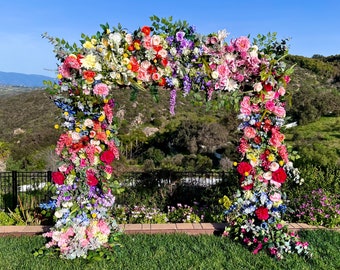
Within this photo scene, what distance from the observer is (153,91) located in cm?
456

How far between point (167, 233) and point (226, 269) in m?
1.42

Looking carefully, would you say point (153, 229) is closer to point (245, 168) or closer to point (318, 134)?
point (245, 168)

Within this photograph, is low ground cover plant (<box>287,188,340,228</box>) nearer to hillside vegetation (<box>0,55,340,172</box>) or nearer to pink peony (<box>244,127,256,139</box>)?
pink peony (<box>244,127,256,139</box>)

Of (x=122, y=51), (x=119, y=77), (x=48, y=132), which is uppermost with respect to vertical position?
(x=122, y=51)

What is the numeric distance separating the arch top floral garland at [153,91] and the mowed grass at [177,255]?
19 centimetres

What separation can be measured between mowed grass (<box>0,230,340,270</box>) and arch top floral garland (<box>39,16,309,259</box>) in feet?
0.63

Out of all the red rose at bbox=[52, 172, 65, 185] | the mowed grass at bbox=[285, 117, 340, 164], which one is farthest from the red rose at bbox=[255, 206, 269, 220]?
the mowed grass at bbox=[285, 117, 340, 164]

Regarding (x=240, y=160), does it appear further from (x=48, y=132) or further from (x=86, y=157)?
(x=48, y=132)

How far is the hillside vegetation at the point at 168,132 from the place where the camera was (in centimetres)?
1873

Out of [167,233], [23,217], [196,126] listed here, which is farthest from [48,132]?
[167,233]

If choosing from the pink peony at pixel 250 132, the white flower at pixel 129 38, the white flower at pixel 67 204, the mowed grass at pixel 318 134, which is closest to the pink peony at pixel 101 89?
the white flower at pixel 129 38

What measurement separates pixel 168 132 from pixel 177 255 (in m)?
19.9

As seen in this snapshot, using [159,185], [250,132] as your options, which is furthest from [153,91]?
[159,185]

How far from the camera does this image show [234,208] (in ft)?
16.9
